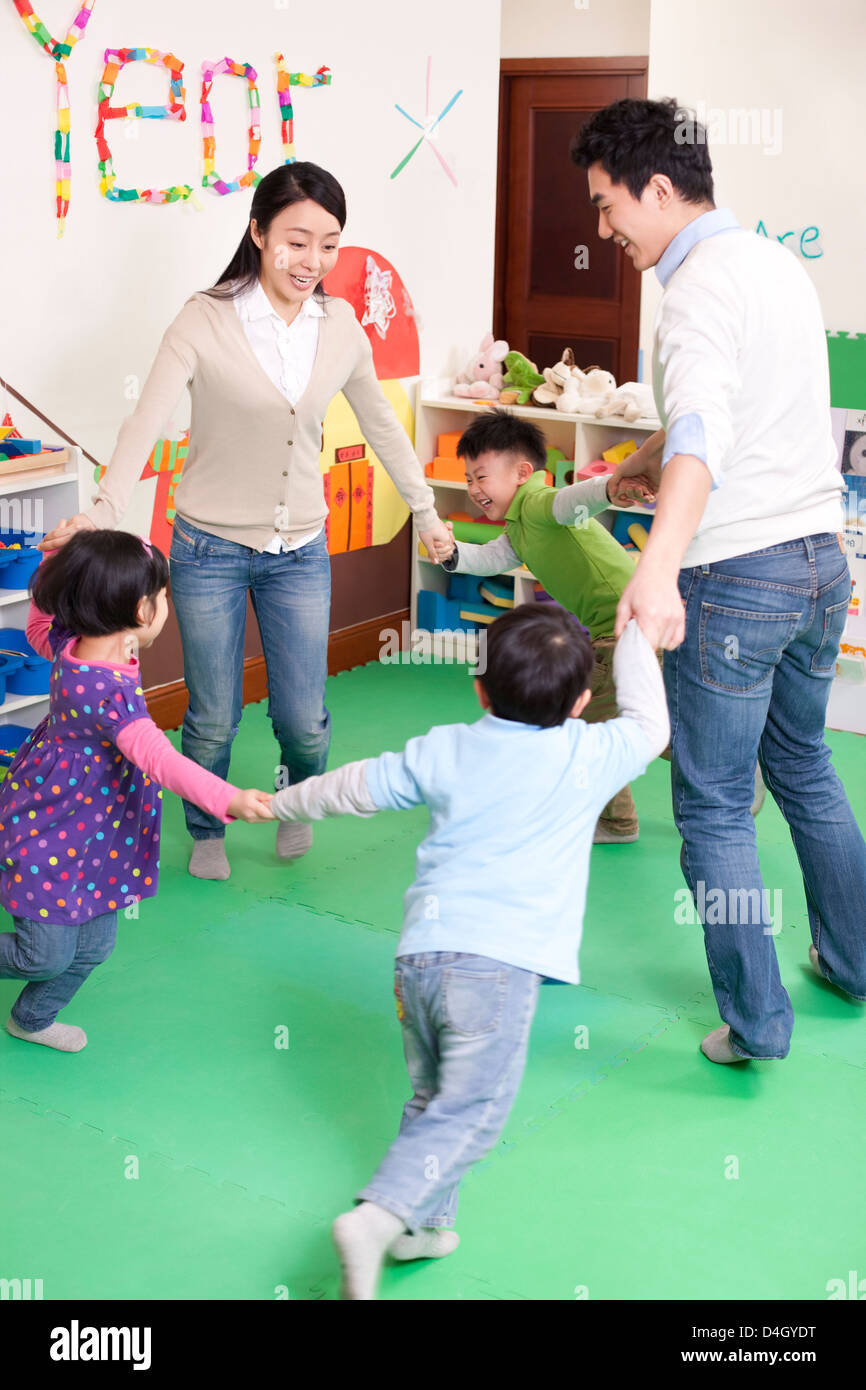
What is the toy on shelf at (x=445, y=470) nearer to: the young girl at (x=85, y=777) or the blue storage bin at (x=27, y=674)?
the blue storage bin at (x=27, y=674)

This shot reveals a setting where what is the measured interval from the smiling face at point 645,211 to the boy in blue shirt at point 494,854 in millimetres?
713

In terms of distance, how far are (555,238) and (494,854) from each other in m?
5.42

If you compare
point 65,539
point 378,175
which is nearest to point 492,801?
point 65,539

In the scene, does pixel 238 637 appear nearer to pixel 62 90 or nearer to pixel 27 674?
pixel 27 674

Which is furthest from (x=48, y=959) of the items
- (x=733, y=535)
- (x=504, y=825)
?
(x=733, y=535)

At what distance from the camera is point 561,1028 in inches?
108

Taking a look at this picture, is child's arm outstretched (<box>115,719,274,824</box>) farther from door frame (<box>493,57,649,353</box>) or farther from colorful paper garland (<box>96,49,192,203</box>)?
door frame (<box>493,57,649,353</box>)

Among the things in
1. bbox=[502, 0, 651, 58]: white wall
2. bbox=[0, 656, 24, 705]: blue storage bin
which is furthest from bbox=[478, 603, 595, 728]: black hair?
bbox=[502, 0, 651, 58]: white wall

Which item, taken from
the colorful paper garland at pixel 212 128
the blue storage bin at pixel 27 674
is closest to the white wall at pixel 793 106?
the colorful paper garland at pixel 212 128

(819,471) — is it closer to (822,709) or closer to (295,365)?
(822,709)

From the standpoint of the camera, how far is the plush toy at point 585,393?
468cm

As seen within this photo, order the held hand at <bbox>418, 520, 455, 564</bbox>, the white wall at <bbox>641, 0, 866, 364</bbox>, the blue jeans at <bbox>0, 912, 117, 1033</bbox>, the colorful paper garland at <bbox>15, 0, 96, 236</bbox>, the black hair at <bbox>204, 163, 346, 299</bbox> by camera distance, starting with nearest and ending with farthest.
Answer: the blue jeans at <bbox>0, 912, 117, 1033</bbox> < the black hair at <bbox>204, 163, 346, 299</bbox> < the held hand at <bbox>418, 520, 455, 564</bbox> < the colorful paper garland at <bbox>15, 0, 96, 236</bbox> < the white wall at <bbox>641, 0, 866, 364</bbox>

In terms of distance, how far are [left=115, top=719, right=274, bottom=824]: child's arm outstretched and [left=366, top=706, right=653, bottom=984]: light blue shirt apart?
0.76 feet

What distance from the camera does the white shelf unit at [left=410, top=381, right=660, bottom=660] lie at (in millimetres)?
4660
